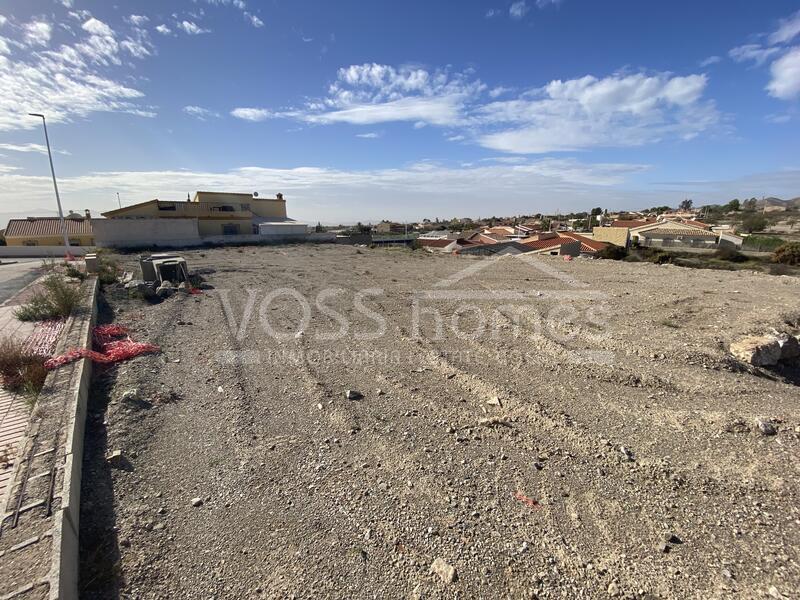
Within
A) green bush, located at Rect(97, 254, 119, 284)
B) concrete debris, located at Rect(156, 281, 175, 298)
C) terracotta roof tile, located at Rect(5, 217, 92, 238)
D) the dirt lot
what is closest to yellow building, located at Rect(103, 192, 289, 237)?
terracotta roof tile, located at Rect(5, 217, 92, 238)

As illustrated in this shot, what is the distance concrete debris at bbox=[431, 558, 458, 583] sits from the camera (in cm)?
242

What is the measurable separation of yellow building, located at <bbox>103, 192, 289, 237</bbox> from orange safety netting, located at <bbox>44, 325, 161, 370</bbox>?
1191 inches

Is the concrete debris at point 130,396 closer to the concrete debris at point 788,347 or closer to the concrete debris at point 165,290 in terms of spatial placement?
the concrete debris at point 165,290

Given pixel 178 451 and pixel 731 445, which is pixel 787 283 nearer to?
pixel 731 445

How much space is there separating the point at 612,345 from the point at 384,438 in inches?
192

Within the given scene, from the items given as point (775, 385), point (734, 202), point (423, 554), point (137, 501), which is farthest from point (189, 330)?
point (734, 202)

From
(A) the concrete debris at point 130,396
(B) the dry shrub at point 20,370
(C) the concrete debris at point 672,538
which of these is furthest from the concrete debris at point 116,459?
(C) the concrete debris at point 672,538

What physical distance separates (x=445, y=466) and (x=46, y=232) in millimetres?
38099

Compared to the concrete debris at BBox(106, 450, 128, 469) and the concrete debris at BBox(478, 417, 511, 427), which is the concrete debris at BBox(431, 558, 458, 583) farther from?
the concrete debris at BBox(106, 450, 128, 469)

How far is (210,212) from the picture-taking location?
116 feet

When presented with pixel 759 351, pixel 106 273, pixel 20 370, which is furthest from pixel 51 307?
pixel 759 351

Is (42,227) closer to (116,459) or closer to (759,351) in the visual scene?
(116,459)

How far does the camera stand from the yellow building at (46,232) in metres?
27.5

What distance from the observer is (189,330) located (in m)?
7.53
